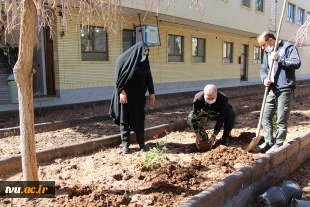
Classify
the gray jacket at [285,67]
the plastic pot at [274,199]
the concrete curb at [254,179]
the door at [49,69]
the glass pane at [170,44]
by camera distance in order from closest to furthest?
the concrete curb at [254,179] → the plastic pot at [274,199] → the gray jacket at [285,67] → the door at [49,69] → the glass pane at [170,44]

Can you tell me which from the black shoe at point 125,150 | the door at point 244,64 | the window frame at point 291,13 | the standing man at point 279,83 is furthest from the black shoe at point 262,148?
the window frame at point 291,13

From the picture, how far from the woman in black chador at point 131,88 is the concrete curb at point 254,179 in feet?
5.91

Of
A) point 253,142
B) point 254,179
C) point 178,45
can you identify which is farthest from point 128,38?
point 254,179

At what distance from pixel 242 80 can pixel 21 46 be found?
74.8 ft

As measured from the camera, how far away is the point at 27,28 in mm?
2557

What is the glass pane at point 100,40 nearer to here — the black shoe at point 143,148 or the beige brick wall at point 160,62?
the beige brick wall at point 160,62

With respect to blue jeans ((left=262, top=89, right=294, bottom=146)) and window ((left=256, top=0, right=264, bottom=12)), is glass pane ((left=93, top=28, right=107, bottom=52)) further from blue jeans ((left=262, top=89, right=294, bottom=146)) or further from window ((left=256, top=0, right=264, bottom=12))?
window ((left=256, top=0, right=264, bottom=12))

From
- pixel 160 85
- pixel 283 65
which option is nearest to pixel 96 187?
pixel 283 65

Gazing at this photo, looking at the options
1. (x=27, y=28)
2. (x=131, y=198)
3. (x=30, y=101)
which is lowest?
(x=131, y=198)

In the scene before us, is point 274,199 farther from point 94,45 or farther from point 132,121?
point 94,45

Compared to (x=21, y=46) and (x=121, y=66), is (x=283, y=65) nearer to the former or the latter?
(x=121, y=66)

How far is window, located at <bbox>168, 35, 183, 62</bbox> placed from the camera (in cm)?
1622

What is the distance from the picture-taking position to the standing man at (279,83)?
4402 mm

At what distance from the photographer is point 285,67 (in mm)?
4441
